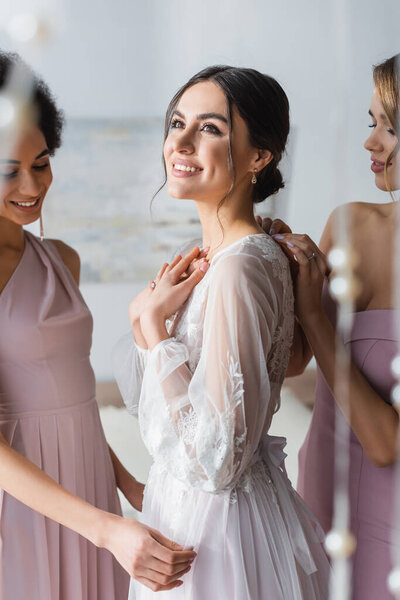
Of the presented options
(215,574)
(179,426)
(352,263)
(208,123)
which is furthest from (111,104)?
(215,574)

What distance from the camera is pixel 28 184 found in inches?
40.5

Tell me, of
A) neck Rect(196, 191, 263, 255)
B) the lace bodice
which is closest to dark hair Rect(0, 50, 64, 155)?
neck Rect(196, 191, 263, 255)

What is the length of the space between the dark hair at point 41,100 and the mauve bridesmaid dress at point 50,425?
21 cm

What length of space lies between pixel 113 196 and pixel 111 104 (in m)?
0.18

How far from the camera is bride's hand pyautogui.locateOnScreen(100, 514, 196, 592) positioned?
87 centimetres

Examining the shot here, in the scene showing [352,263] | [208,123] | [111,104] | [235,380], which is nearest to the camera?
[235,380]

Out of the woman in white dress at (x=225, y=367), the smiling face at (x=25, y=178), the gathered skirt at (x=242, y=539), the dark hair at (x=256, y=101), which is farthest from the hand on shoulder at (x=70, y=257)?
the gathered skirt at (x=242, y=539)

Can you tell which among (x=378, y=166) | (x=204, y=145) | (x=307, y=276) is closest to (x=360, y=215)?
(x=378, y=166)

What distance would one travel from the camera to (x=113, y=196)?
1251 mm

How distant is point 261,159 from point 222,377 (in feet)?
1.25

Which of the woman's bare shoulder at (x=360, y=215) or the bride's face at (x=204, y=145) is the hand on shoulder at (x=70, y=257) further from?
the woman's bare shoulder at (x=360, y=215)

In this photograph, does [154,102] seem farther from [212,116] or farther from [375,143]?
[375,143]

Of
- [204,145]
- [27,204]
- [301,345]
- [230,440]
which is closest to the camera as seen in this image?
[230,440]

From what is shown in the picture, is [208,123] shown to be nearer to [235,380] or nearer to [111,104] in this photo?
[111,104]
